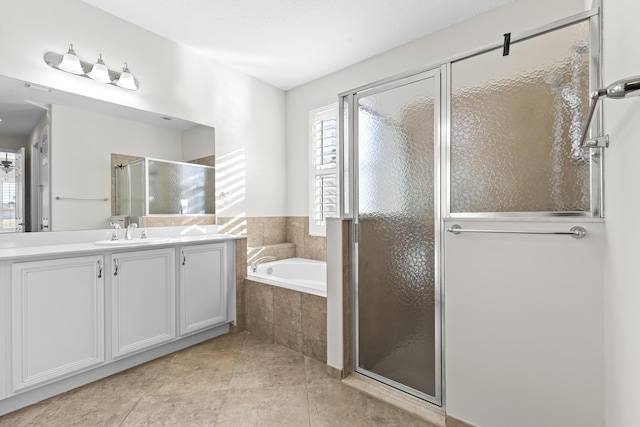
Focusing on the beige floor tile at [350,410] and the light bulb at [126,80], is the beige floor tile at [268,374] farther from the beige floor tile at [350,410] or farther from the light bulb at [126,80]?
the light bulb at [126,80]

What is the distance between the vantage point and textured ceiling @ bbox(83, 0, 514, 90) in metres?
2.47

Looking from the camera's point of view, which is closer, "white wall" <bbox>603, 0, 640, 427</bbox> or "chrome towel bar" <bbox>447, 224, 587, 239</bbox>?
"white wall" <bbox>603, 0, 640, 427</bbox>

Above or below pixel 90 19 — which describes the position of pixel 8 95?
below

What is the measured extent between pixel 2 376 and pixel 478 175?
2776 millimetres

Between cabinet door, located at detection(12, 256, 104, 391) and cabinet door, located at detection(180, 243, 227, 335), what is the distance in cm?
59

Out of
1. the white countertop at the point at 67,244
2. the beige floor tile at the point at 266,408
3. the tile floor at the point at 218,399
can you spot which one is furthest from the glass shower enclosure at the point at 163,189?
the beige floor tile at the point at 266,408

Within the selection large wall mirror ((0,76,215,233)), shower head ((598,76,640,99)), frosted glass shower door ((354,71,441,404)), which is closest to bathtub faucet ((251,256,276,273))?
large wall mirror ((0,76,215,233))

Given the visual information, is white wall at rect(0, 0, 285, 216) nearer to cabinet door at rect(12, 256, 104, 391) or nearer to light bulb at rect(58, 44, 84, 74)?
light bulb at rect(58, 44, 84, 74)

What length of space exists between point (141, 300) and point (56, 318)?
19.5 inches

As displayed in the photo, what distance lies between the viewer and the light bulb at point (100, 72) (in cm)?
239

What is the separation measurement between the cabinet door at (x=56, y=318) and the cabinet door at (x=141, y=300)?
0.10m

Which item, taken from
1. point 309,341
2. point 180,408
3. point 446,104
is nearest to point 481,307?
point 446,104

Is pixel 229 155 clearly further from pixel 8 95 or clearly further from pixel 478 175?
pixel 478 175

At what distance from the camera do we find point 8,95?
214cm
